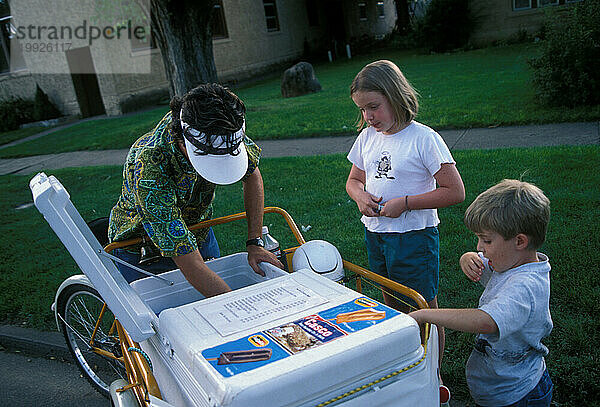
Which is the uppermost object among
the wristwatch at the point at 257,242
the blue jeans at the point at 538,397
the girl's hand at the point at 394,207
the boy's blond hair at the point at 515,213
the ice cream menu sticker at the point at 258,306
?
the boy's blond hair at the point at 515,213

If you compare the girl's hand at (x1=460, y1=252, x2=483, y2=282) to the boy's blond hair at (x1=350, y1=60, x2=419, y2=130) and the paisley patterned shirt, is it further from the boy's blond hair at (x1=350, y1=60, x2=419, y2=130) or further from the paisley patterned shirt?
the paisley patterned shirt

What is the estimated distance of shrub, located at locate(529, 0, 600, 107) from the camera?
7.30 meters

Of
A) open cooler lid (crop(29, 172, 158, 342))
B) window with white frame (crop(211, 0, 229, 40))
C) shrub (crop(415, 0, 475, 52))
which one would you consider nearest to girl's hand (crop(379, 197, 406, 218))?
open cooler lid (crop(29, 172, 158, 342))

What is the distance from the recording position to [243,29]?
847 inches

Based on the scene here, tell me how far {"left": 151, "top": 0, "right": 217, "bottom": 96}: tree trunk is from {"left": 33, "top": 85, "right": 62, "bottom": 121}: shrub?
28.8ft

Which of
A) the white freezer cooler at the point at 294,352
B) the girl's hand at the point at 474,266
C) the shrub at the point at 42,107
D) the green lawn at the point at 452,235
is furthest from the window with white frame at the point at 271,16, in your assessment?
the white freezer cooler at the point at 294,352

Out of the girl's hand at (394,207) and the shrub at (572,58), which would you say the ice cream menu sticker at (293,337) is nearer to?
the girl's hand at (394,207)

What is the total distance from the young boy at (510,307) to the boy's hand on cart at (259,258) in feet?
2.90

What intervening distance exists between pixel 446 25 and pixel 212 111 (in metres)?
19.4

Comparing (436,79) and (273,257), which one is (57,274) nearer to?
(273,257)

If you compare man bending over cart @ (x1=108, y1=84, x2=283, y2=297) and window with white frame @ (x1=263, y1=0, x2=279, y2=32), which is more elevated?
window with white frame @ (x1=263, y1=0, x2=279, y2=32)

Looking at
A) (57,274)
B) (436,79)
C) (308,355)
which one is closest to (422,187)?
(308,355)

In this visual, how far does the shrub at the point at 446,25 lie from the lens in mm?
18938

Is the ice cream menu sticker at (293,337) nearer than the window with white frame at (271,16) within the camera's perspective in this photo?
Yes
